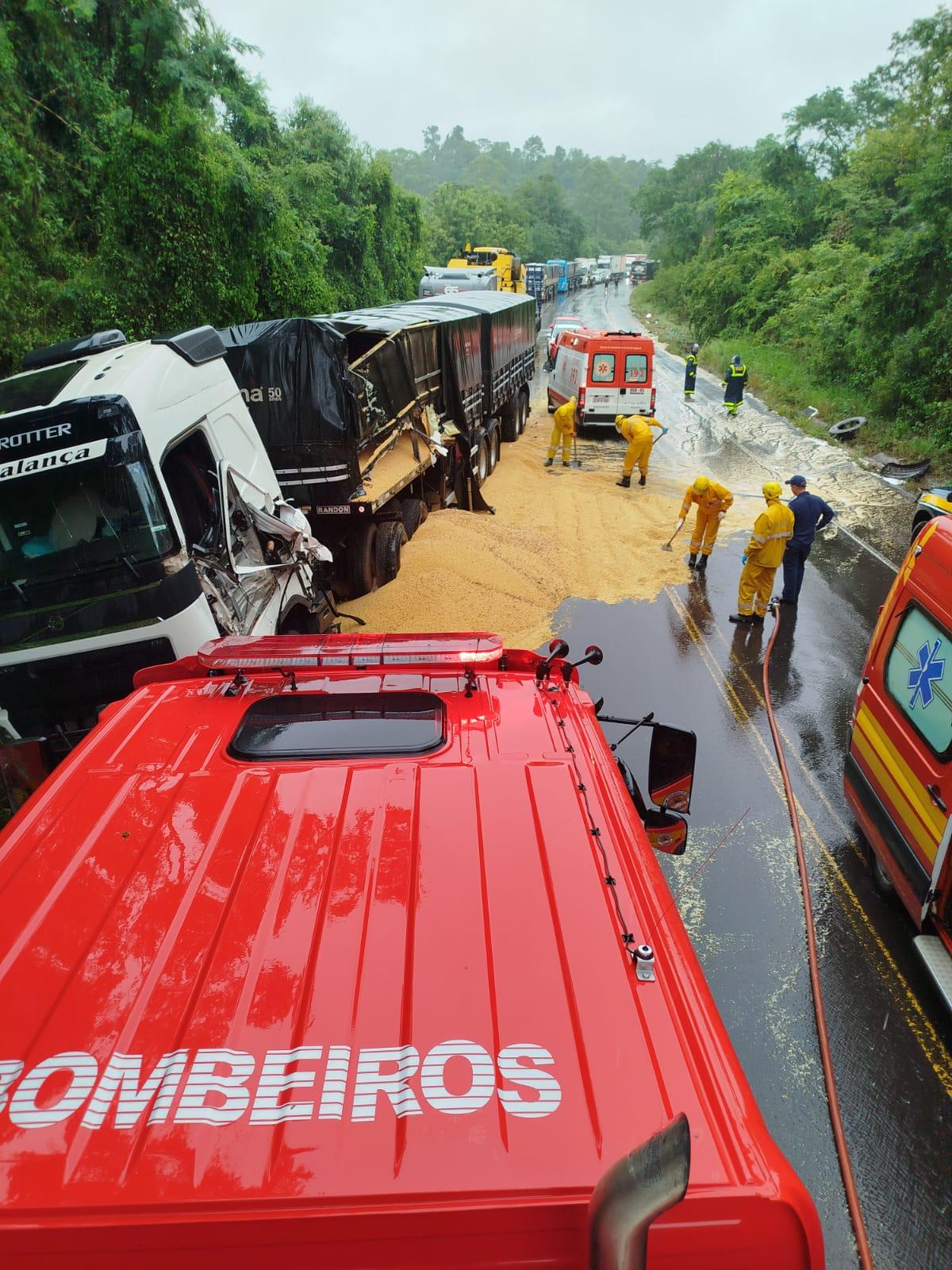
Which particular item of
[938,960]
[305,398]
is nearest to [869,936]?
[938,960]

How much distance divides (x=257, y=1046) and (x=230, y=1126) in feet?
0.59

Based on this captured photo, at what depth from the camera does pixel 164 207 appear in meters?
13.2

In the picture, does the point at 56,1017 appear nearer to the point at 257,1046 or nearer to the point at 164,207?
the point at 257,1046

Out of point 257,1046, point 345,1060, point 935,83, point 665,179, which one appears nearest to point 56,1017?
point 257,1046

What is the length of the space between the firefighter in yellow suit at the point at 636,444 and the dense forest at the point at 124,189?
26.2 ft

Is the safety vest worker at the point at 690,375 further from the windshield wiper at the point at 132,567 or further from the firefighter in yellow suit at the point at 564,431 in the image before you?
the windshield wiper at the point at 132,567

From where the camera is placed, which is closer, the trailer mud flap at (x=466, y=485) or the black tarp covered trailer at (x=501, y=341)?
the trailer mud flap at (x=466, y=485)

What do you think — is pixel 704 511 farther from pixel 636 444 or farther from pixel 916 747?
pixel 916 747

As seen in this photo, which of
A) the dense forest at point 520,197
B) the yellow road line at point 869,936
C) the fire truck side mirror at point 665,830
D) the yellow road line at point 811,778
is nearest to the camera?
the fire truck side mirror at point 665,830

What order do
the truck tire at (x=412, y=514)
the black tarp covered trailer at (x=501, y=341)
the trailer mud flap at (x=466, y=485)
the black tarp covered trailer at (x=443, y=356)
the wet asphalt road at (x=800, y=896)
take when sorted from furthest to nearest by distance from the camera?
1. the black tarp covered trailer at (x=501, y=341)
2. the trailer mud flap at (x=466, y=485)
3. the truck tire at (x=412, y=514)
4. the black tarp covered trailer at (x=443, y=356)
5. the wet asphalt road at (x=800, y=896)

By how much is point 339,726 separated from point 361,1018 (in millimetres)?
1272

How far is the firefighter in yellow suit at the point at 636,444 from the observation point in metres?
12.8

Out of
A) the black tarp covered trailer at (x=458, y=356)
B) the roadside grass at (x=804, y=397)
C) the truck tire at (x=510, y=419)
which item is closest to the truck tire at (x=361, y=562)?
the black tarp covered trailer at (x=458, y=356)

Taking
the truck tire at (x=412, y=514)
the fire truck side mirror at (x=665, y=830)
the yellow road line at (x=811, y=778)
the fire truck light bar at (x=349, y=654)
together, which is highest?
the fire truck light bar at (x=349, y=654)
